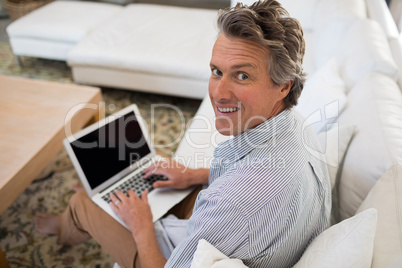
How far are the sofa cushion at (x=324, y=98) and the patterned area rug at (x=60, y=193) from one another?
991 millimetres

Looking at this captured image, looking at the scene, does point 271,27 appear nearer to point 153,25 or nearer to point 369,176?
point 369,176

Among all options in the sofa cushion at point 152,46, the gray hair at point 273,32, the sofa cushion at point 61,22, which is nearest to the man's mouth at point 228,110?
the gray hair at point 273,32

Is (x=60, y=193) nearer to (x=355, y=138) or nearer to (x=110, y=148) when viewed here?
(x=110, y=148)

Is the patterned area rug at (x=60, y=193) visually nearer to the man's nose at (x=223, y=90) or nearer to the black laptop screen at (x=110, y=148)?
the black laptop screen at (x=110, y=148)

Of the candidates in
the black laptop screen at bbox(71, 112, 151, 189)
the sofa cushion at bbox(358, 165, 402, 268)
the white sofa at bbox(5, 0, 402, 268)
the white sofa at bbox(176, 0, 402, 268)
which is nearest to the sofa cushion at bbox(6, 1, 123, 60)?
the white sofa at bbox(5, 0, 402, 268)

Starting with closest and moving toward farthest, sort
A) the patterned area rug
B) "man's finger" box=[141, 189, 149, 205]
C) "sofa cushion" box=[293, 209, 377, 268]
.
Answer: "sofa cushion" box=[293, 209, 377, 268]
"man's finger" box=[141, 189, 149, 205]
the patterned area rug

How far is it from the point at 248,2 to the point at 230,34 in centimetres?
15

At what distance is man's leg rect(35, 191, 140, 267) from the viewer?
3.69 feet

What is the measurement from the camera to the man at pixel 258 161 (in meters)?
0.75

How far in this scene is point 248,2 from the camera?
94 centimetres

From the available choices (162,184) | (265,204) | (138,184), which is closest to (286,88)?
(265,204)

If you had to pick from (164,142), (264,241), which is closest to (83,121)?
(164,142)

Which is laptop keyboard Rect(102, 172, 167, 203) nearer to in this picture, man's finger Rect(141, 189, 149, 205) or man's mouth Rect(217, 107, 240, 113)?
man's finger Rect(141, 189, 149, 205)

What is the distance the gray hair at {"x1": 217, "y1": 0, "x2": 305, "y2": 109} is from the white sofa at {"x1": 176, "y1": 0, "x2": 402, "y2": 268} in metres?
0.35
